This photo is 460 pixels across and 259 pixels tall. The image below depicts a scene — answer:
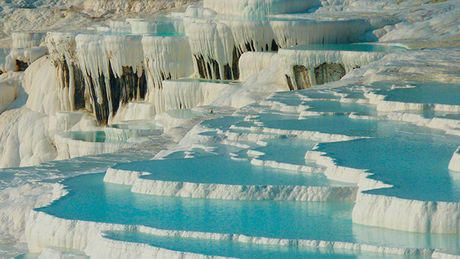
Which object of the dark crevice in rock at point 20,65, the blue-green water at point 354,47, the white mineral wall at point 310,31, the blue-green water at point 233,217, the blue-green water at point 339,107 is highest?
the white mineral wall at point 310,31

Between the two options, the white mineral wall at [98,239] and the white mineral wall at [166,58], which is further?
the white mineral wall at [166,58]

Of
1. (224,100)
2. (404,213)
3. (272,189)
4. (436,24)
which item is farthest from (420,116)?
(436,24)

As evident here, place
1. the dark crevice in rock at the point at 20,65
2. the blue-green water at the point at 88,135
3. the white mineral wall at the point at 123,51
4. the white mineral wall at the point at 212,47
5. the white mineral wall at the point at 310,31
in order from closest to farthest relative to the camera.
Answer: the white mineral wall at the point at 310,31 → the blue-green water at the point at 88,135 → the white mineral wall at the point at 212,47 → the white mineral wall at the point at 123,51 → the dark crevice in rock at the point at 20,65

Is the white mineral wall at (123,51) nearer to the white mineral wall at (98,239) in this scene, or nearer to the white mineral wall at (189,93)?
the white mineral wall at (189,93)

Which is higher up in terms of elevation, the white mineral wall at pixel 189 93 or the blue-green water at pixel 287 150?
the blue-green water at pixel 287 150

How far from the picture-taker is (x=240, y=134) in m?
16.8

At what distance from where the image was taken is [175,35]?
28672 mm

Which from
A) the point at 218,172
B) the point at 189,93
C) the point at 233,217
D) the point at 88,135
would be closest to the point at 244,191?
the point at 233,217

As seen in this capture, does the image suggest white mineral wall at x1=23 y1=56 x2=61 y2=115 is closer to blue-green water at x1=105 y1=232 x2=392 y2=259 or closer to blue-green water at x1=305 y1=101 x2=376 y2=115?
blue-green water at x1=305 y1=101 x2=376 y2=115

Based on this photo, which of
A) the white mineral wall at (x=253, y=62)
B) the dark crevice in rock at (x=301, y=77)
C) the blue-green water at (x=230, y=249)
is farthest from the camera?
the white mineral wall at (x=253, y=62)

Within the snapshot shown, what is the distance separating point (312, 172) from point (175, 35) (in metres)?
15.0

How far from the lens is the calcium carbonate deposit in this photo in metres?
11.9

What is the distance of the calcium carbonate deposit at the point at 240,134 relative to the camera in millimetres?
11852

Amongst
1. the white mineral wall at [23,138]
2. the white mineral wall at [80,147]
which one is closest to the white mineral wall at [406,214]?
the white mineral wall at [80,147]
